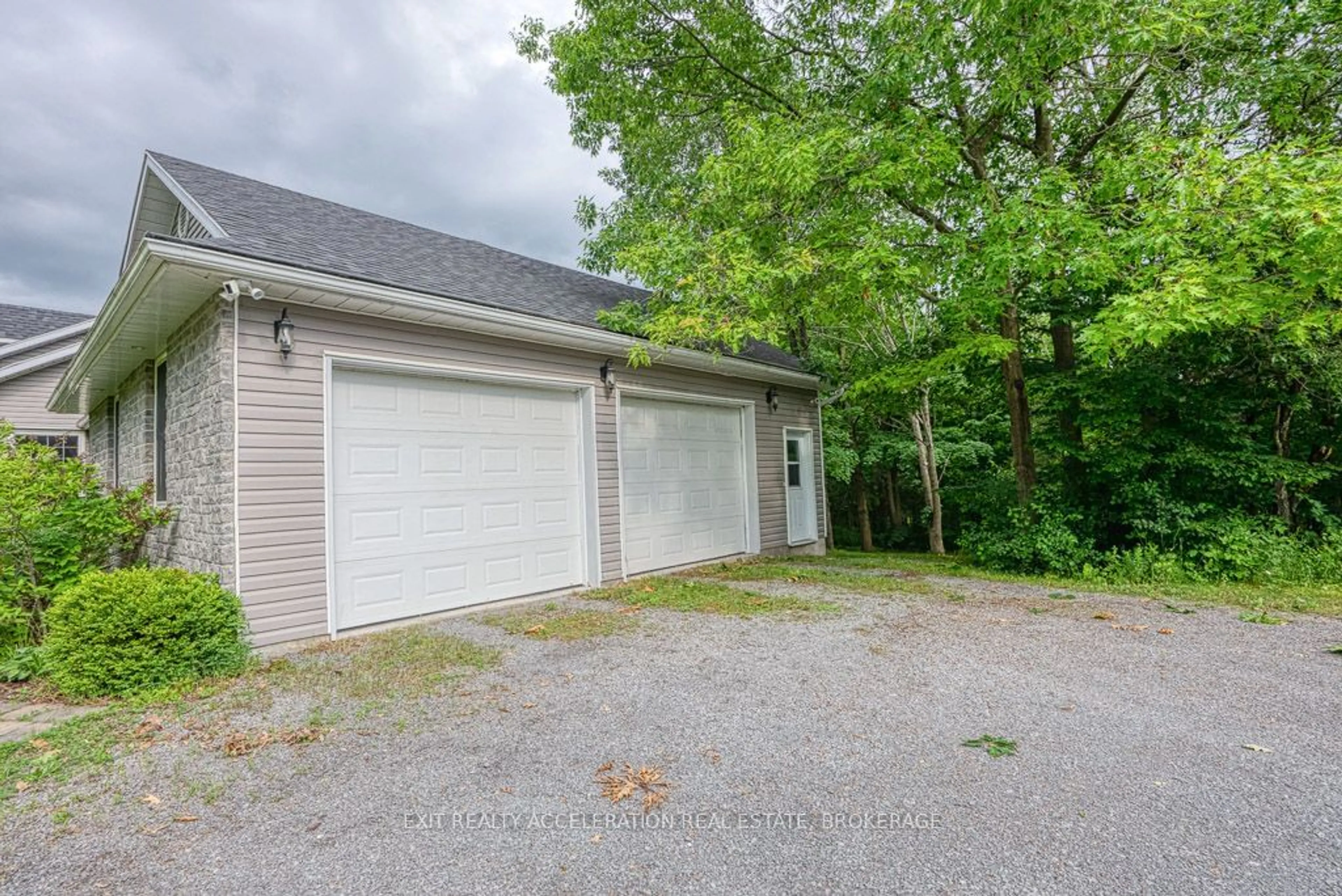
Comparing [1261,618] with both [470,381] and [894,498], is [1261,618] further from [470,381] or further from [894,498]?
[894,498]

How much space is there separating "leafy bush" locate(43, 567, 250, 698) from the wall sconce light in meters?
1.72

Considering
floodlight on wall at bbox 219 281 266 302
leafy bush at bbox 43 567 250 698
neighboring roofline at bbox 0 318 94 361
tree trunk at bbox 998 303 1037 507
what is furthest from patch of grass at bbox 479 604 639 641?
neighboring roofline at bbox 0 318 94 361

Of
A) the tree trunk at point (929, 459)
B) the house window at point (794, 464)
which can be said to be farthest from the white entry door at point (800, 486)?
the tree trunk at point (929, 459)

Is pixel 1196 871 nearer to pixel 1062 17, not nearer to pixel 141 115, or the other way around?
pixel 1062 17

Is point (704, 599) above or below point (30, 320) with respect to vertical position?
below

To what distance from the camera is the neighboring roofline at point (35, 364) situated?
1115cm

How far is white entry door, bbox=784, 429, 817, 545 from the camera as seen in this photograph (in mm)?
9641

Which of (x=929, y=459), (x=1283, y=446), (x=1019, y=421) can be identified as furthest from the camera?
(x=929, y=459)

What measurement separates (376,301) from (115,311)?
2.37 meters

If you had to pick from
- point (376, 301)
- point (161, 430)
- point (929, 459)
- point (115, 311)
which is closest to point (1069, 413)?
point (929, 459)

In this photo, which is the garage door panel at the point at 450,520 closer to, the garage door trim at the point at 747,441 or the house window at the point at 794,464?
the garage door trim at the point at 747,441

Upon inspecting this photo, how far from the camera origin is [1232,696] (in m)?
3.26

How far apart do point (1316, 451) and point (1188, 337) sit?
2.05 meters

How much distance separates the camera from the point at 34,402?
1166 cm
